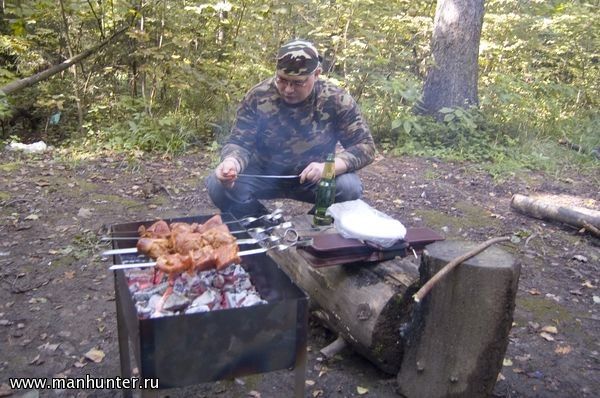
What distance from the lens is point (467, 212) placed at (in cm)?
498

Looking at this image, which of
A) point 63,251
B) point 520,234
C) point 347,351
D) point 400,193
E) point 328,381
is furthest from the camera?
point 400,193

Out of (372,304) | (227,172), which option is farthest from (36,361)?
(372,304)

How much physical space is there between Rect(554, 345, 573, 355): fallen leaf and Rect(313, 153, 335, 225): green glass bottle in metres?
Answer: 1.56

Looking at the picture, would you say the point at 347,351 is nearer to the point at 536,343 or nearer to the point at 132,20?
the point at 536,343

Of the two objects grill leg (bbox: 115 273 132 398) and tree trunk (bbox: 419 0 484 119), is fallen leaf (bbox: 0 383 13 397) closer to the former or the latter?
grill leg (bbox: 115 273 132 398)

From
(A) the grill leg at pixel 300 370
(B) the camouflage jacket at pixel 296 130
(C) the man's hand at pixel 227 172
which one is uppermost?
(B) the camouflage jacket at pixel 296 130

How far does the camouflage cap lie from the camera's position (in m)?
3.11

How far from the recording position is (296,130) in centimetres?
369

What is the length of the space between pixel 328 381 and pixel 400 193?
334 cm

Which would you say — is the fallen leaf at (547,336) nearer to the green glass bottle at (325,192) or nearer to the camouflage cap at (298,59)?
the green glass bottle at (325,192)

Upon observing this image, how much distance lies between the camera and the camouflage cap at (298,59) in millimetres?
3105

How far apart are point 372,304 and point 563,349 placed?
1375mm

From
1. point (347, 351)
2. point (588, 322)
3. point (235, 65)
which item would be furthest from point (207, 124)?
point (588, 322)

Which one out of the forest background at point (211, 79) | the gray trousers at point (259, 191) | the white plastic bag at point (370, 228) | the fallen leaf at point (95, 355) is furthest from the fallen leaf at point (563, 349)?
the forest background at point (211, 79)
